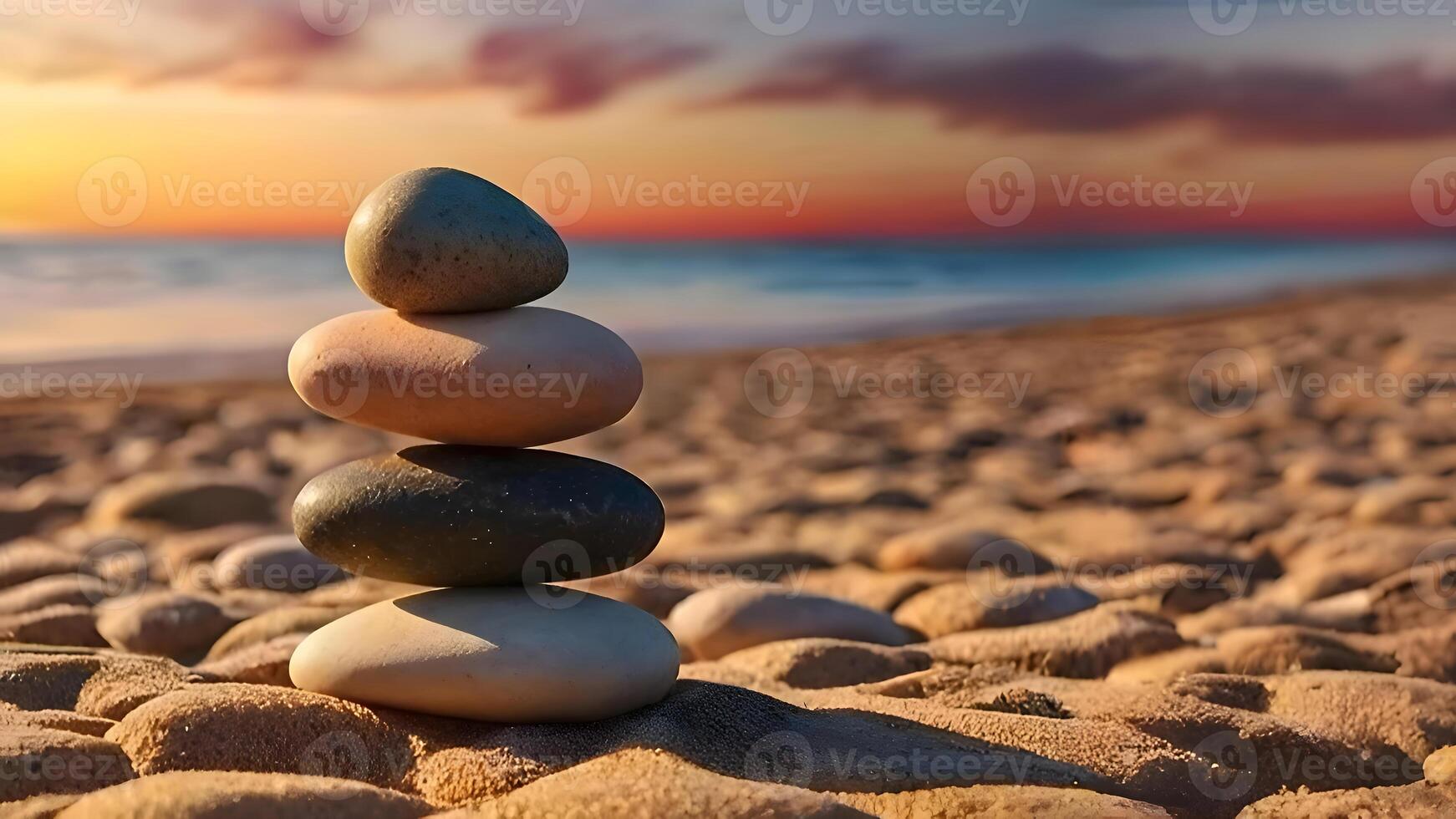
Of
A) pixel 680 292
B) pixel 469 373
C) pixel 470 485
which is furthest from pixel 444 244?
pixel 680 292

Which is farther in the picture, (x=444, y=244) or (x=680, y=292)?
(x=680, y=292)

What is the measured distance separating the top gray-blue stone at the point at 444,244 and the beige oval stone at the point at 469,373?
0.07m

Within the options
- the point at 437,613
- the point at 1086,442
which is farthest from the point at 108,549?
the point at 1086,442

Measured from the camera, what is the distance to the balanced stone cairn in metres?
2.70

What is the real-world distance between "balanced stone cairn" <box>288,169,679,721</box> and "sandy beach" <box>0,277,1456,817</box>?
4.4 inches

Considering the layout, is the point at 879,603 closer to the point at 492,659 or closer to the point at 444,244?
the point at 492,659

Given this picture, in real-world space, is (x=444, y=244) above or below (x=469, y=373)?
above

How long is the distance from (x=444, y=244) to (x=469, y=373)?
28 cm

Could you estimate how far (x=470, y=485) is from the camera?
2789 millimetres

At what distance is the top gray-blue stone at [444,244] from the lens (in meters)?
2.76

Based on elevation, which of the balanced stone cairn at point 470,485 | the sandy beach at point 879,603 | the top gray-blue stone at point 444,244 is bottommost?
the sandy beach at point 879,603

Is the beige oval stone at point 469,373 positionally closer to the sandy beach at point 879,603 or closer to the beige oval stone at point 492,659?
the beige oval stone at point 492,659

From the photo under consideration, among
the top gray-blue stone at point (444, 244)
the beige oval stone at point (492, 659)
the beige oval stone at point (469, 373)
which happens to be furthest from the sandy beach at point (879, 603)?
the top gray-blue stone at point (444, 244)

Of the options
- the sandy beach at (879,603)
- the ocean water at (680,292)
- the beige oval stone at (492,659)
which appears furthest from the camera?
the ocean water at (680,292)
